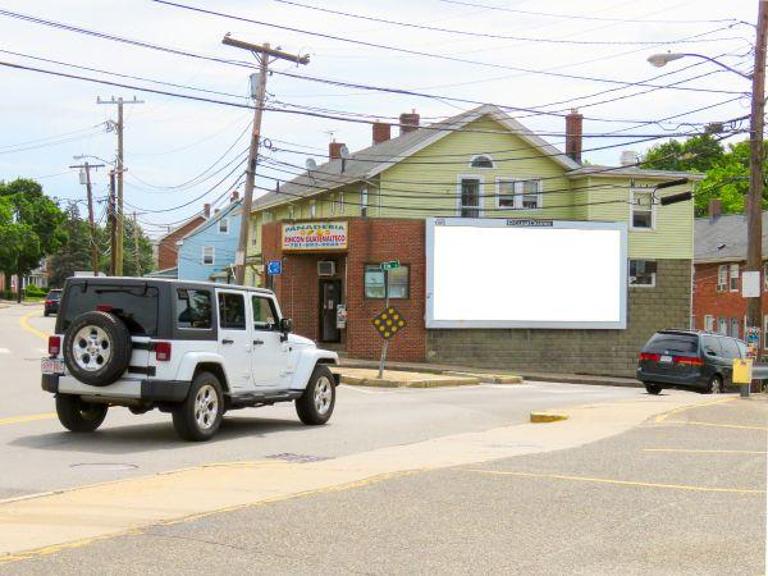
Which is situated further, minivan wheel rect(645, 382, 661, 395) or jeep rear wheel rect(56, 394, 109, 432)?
minivan wheel rect(645, 382, 661, 395)

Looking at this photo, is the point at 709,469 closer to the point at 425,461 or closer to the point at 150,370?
the point at 425,461

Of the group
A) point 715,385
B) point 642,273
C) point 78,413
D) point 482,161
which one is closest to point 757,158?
point 715,385

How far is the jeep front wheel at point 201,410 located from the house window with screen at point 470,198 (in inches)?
1126

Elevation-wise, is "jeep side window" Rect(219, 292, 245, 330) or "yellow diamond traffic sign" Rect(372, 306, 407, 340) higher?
"jeep side window" Rect(219, 292, 245, 330)

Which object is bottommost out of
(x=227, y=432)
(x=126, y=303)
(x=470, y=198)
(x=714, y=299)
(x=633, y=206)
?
(x=227, y=432)

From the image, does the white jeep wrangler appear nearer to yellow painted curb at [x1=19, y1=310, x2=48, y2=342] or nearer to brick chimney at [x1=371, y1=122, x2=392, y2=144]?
yellow painted curb at [x1=19, y1=310, x2=48, y2=342]

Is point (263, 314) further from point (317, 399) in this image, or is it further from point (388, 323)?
point (388, 323)

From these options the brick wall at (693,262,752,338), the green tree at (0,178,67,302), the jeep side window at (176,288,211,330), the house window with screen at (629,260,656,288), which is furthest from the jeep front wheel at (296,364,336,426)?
the green tree at (0,178,67,302)

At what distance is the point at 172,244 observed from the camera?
4628 inches

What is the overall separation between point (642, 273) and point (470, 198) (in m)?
7.22

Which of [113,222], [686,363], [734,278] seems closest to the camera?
[686,363]

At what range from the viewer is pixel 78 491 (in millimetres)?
9609

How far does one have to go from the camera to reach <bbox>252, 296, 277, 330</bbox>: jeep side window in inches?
584

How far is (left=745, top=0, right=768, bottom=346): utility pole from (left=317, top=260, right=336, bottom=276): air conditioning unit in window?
17188mm
